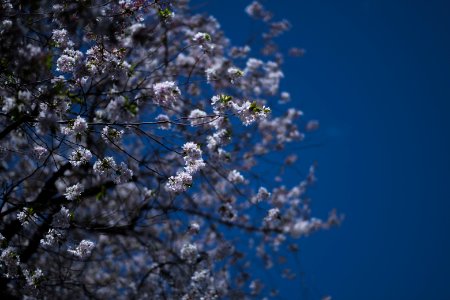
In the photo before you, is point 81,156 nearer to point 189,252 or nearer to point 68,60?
point 68,60

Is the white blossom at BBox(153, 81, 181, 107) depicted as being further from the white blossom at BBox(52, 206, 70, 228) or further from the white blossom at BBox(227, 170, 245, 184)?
the white blossom at BBox(227, 170, 245, 184)

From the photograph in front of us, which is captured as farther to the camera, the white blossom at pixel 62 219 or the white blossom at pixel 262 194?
the white blossom at pixel 262 194

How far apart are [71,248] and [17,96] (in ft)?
7.67

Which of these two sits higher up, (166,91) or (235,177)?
(235,177)

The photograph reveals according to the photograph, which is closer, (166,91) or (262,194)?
(166,91)

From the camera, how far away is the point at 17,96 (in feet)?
10.00

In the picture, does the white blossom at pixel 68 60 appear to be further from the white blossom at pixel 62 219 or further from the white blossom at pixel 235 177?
the white blossom at pixel 235 177

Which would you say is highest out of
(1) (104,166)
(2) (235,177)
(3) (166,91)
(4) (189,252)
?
(2) (235,177)

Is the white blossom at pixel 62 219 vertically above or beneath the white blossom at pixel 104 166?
beneath

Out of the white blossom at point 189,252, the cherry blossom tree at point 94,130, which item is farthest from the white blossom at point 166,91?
the white blossom at point 189,252

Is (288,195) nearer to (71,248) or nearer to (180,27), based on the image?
(180,27)

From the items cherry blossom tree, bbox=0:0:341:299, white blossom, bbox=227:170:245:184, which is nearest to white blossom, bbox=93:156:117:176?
cherry blossom tree, bbox=0:0:341:299

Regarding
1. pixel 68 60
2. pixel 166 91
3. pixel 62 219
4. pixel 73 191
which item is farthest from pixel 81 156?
pixel 166 91

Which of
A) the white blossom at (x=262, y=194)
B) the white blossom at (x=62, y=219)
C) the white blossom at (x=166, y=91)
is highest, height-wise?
the white blossom at (x=262, y=194)
